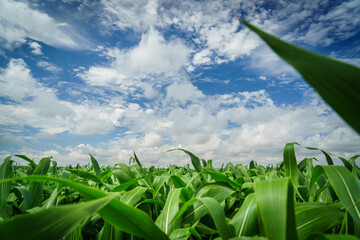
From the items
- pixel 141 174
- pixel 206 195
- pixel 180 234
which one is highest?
pixel 141 174

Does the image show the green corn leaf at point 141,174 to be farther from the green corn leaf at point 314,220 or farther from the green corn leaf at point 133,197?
the green corn leaf at point 314,220

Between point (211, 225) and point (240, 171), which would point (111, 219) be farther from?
point (240, 171)

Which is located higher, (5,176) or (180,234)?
(5,176)

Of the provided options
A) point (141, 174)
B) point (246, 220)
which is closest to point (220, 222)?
point (246, 220)

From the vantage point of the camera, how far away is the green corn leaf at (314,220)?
66 centimetres

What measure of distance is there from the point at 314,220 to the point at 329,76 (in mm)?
569

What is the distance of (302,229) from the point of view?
2.18 ft

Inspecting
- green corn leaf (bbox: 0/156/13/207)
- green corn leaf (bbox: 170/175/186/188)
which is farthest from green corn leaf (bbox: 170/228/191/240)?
green corn leaf (bbox: 0/156/13/207)

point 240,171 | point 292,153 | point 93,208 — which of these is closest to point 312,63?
point 93,208

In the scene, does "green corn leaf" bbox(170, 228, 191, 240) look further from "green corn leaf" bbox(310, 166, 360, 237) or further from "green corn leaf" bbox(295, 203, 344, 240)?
"green corn leaf" bbox(310, 166, 360, 237)

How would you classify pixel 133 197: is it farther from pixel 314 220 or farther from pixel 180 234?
pixel 314 220

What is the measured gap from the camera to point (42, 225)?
449mm

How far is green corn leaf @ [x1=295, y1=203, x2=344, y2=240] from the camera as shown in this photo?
662 mm

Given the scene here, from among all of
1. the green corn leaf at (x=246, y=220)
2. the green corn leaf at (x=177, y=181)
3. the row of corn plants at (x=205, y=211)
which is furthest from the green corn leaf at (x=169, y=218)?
the green corn leaf at (x=177, y=181)
